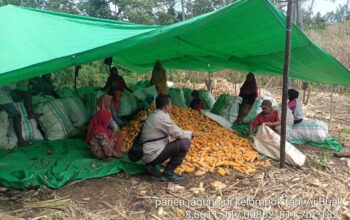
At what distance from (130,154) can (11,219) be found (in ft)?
5.14

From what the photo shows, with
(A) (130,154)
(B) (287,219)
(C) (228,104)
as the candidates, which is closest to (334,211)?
(B) (287,219)

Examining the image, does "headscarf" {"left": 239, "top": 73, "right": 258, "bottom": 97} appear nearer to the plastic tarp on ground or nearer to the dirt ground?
the dirt ground

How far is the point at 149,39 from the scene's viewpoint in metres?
3.80

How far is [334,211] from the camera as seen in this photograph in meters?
3.50

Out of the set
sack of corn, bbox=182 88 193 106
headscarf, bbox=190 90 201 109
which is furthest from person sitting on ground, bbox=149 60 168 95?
sack of corn, bbox=182 88 193 106

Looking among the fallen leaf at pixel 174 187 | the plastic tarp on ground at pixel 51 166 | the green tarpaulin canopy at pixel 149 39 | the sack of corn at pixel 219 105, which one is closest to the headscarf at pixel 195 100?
the sack of corn at pixel 219 105

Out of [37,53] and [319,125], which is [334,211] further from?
[37,53]

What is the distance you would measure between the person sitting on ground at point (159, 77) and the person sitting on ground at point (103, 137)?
293 cm

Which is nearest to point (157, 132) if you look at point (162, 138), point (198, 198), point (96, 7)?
point (162, 138)

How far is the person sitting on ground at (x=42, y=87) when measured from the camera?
617 cm

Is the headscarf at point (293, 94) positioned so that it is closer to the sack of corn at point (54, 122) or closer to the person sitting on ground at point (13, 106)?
the sack of corn at point (54, 122)

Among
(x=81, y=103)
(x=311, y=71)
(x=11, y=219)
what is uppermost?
(x=311, y=71)

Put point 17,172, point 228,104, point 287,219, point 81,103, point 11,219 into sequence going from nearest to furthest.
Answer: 1. point 11,219
2. point 287,219
3. point 17,172
4. point 81,103
5. point 228,104

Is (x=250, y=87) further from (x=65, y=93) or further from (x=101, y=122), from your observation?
(x=101, y=122)
